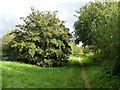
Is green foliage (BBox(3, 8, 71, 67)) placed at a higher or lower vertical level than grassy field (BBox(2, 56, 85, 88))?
higher

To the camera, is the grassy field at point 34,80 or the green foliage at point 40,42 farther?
the green foliage at point 40,42

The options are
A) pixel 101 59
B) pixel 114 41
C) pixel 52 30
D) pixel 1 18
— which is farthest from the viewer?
pixel 52 30

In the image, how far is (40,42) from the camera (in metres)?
23.9

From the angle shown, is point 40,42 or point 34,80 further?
point 40,42

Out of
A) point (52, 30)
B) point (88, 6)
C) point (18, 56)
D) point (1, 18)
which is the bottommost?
point (18, 56)

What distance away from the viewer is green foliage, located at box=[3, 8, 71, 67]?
22441 millimetres

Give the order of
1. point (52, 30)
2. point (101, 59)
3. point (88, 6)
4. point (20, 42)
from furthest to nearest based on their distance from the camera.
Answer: point (88, 6) < point (52, 30) < point (20, 42) < point (101, 59)

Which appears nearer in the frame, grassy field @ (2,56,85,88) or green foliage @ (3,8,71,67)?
grassy field @ (2,56,85,88)

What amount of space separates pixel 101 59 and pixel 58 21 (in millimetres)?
15221

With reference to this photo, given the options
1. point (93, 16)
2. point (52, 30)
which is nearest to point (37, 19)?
point (52, 30)

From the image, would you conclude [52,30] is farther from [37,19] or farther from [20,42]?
[20,42]

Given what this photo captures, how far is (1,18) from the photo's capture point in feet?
29.3

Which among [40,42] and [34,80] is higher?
[40,42]

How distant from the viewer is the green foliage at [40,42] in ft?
73.6
